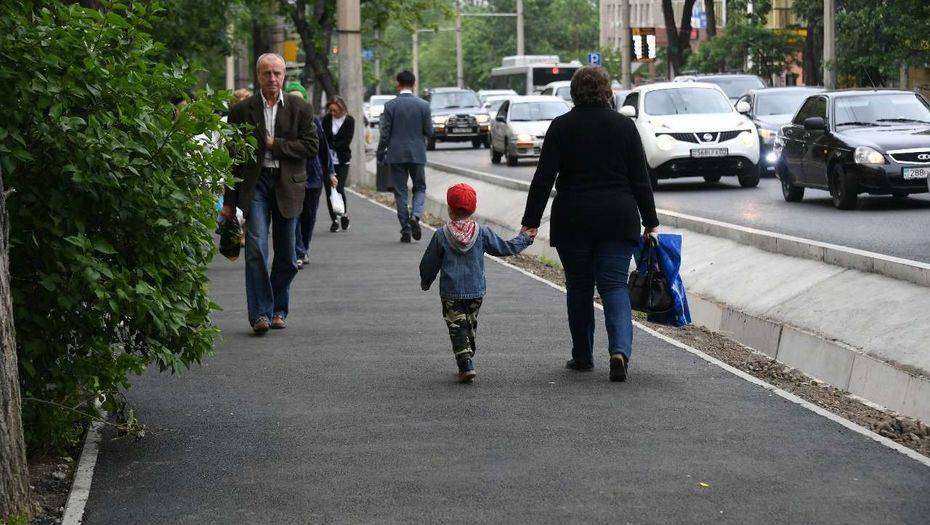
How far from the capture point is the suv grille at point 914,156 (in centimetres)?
1991

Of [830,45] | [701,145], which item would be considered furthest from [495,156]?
[701,145]

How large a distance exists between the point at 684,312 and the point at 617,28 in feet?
390

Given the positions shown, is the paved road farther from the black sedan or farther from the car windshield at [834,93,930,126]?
the car windshield at [834,93,930,126]

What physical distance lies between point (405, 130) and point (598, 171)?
1014 centimetres

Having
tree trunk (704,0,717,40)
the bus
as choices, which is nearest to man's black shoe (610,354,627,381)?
tree trunk (704,0,717,40)

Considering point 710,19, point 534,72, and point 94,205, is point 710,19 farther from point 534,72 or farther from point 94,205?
point 94,205

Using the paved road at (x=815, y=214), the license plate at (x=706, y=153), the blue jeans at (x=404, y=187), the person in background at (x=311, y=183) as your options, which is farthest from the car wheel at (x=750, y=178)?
the person in background at (x=311, y=183)

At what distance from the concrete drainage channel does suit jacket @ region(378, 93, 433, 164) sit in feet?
13.1

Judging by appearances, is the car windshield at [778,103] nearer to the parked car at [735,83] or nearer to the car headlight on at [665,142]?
the car headlight on at [665,142]

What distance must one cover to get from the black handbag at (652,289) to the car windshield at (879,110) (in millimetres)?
12900

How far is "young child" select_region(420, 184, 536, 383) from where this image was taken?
879cm

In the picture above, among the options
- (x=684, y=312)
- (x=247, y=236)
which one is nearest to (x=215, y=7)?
(x=247, y=236)

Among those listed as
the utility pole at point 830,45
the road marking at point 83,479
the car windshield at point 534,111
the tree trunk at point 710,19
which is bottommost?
the road marking at point 83,479

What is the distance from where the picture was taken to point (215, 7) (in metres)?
34.1
